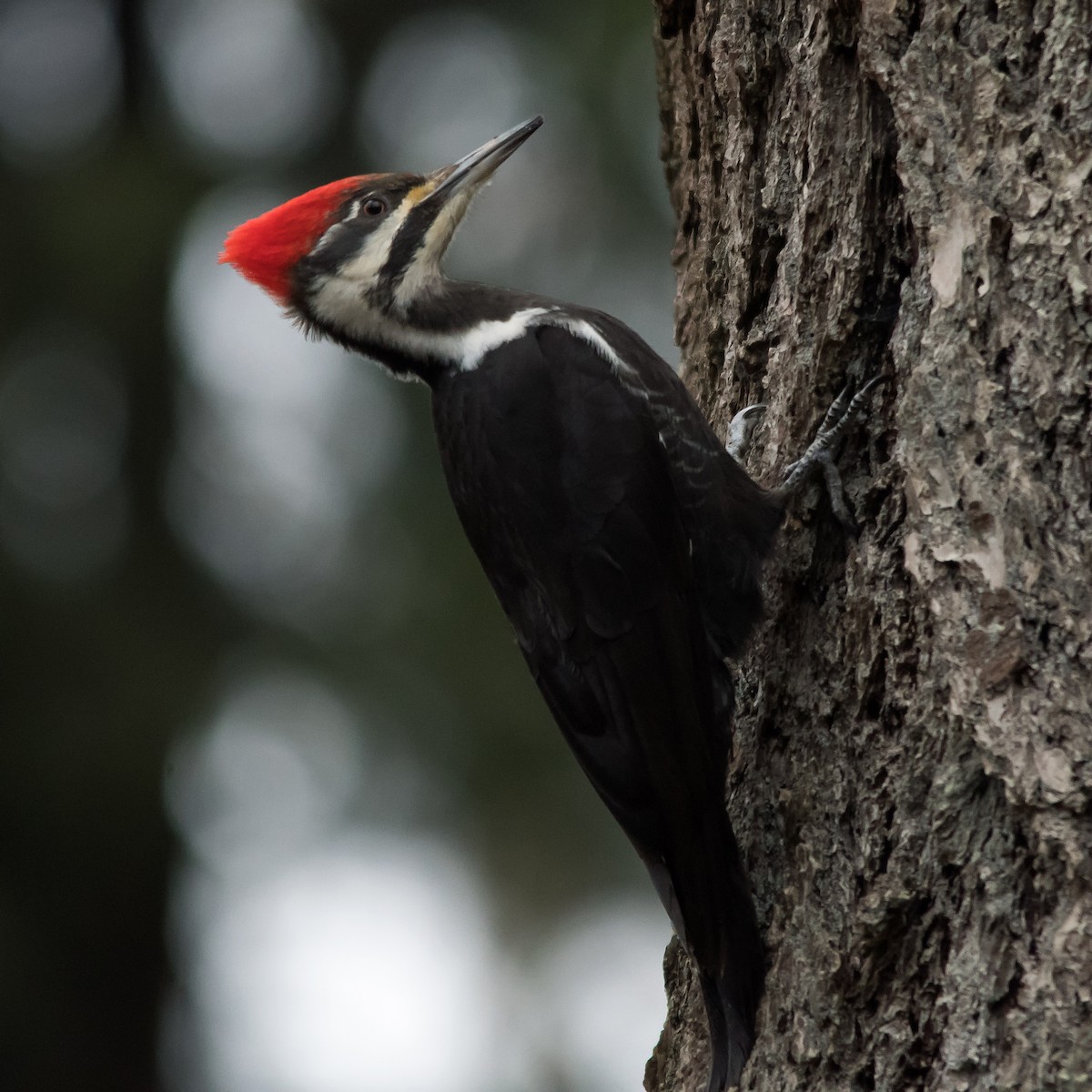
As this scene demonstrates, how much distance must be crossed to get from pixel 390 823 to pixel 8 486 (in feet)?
7.09

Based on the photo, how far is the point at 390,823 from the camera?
5785mm

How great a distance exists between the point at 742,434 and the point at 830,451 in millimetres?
482

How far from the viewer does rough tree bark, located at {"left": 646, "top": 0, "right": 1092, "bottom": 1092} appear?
1.95 m

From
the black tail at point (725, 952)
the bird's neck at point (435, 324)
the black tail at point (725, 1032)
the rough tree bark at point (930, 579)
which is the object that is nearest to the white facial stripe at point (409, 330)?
the bird's neck at point (435, 324)

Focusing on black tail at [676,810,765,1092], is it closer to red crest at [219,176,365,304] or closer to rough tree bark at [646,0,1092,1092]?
rough tree bark at [646,0,1092,1092]

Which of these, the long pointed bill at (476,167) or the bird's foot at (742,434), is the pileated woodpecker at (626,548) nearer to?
the bird's foot at (742,434)

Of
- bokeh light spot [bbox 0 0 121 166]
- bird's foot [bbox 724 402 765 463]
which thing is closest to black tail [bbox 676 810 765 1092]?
bird's foot [bbox 724 402 765 463]

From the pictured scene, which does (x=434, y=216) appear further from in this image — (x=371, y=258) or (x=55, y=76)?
(x=55, y=76)

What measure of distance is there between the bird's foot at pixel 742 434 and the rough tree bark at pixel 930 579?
0.73 ft

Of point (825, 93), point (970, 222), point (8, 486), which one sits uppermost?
point (8, 486)

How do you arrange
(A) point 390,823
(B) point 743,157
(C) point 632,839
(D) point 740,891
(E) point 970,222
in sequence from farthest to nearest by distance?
(A) point 390,823
(B) point 743,157
(C) point 632,839
(D) point 740,891
(E) point 970,222

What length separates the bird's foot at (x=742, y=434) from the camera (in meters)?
3.04

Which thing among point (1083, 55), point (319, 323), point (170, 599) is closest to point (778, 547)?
point (1083, 55)

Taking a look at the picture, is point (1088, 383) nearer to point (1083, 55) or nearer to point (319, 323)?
point (1083, 55)
